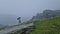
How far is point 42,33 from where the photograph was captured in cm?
751

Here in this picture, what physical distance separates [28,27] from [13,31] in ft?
2.78

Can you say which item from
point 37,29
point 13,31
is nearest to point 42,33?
point 37,29

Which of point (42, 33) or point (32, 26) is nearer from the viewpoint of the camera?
point (42, 33)

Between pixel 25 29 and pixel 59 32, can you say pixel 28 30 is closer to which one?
pixel 25 29

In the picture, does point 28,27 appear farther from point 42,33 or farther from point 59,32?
point 59,32

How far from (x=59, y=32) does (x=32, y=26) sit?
5.04ft

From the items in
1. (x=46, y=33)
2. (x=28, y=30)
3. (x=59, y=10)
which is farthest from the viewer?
(x=59, y=10)

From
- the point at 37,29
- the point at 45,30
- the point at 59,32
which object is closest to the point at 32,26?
the point at 37,29

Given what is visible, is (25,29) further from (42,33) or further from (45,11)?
(45,11)

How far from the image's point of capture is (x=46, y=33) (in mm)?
7477

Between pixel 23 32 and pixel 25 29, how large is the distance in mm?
217

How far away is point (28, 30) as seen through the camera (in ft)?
26.3

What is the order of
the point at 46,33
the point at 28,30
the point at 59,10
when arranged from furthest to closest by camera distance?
the point at 59,10 → the point at 28,30 → the point at 46,33

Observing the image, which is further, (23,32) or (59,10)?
(59,10)
